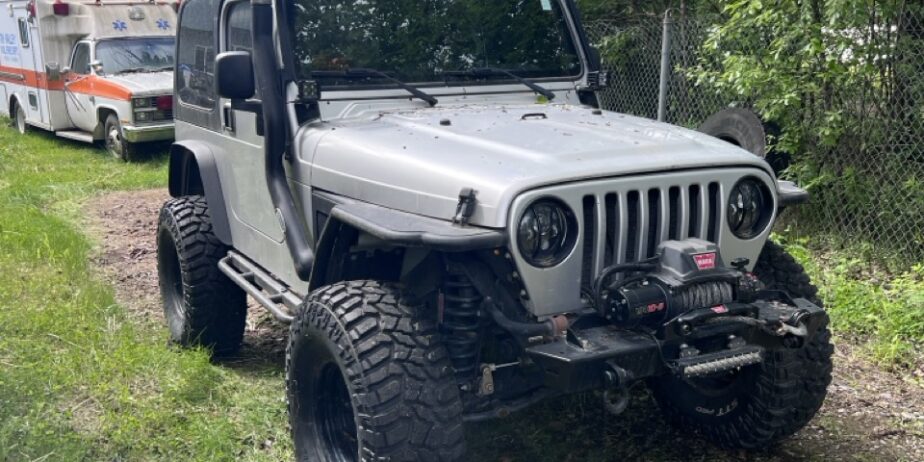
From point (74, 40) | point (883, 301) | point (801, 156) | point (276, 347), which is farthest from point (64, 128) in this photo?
point (883, 301)

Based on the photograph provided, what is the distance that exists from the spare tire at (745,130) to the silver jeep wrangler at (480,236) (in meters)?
2.65

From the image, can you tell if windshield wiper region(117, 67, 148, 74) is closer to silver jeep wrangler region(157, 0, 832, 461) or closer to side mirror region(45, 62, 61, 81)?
side mirror region(45, 62, 61, 81)

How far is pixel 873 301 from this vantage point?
5742mm

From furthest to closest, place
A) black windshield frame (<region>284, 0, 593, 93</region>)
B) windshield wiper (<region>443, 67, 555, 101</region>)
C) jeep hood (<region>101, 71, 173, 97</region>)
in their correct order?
jeep hood (<region>101, 71, 173, 97</region>)
windshield wiper (<region>443, 67, 555, 101</region>)
black windshield frame (<region>284, 0, 593, 93</region>)

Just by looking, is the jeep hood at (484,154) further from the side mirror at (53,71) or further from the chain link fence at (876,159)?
the side mirror at (53,71)

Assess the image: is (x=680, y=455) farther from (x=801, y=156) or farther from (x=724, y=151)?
(x=801, y=156)

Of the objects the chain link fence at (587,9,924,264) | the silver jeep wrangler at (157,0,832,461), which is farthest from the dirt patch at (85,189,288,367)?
the chain link fence at (587,9,924,264)

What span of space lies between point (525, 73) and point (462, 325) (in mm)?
1734

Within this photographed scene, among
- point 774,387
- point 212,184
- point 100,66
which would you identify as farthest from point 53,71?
point 774,387

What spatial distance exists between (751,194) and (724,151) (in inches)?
7.7

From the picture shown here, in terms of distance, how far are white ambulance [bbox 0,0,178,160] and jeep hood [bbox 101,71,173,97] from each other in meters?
0.01

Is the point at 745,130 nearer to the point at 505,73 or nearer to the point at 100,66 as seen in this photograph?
the point at 505,73

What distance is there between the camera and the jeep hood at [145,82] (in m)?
12.4

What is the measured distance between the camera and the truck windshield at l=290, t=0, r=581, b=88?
4.02m
